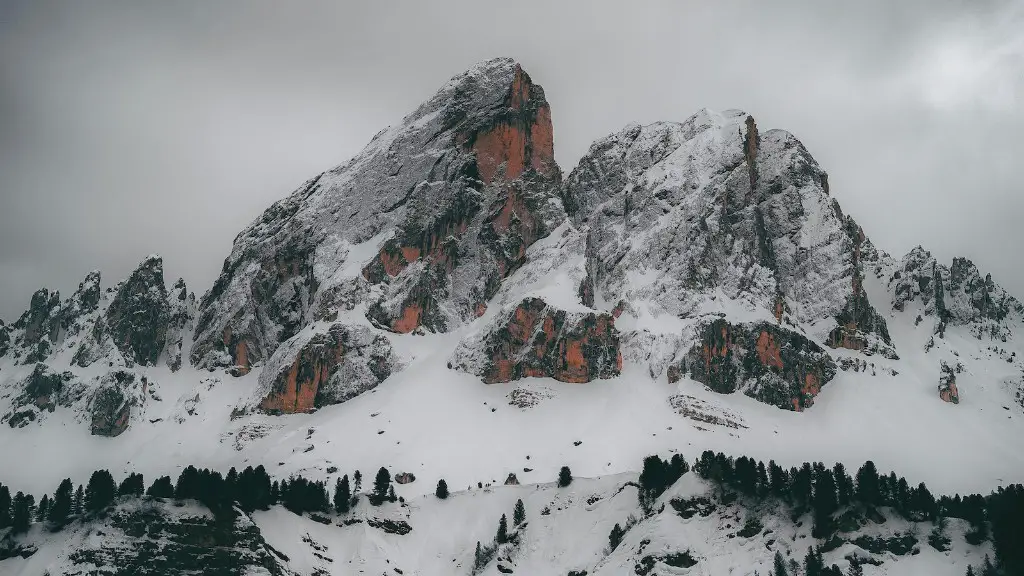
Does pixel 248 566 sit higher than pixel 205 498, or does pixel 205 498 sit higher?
pixel 205 498

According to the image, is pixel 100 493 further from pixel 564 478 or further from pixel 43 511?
pixel 564 478

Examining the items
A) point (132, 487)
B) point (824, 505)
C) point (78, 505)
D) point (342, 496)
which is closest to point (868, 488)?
point (824, 505)

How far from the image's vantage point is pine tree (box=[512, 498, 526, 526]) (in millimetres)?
159500

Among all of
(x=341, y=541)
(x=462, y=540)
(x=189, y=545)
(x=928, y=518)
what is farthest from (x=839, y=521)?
(x=189, y=545)

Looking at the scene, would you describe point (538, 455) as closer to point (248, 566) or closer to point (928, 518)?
point (248, 566)

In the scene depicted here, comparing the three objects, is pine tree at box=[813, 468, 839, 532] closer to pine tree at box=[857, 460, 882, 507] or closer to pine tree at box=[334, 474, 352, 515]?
pine tree at box=[857, 460, 882, 507]

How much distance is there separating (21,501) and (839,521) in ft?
376

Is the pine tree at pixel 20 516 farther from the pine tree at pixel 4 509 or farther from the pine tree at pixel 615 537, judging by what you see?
the pine tree at pixel 615 537

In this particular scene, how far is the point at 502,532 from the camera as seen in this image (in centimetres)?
15650

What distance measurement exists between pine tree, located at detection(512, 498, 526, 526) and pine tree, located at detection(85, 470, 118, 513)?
62557 mm

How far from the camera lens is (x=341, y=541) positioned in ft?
501

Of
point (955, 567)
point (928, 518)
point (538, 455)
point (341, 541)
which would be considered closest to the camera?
point (955, 567)

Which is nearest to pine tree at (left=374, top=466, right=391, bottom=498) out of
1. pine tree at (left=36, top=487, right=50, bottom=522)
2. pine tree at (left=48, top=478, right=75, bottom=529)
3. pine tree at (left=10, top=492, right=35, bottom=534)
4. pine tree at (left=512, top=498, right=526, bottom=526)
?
pine tree at (left=512, top=498, right=526, bottom=526)

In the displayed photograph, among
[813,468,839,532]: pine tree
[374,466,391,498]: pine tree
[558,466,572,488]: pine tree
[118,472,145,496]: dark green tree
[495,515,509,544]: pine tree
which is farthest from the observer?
[374,466,391,498]: pine tree
